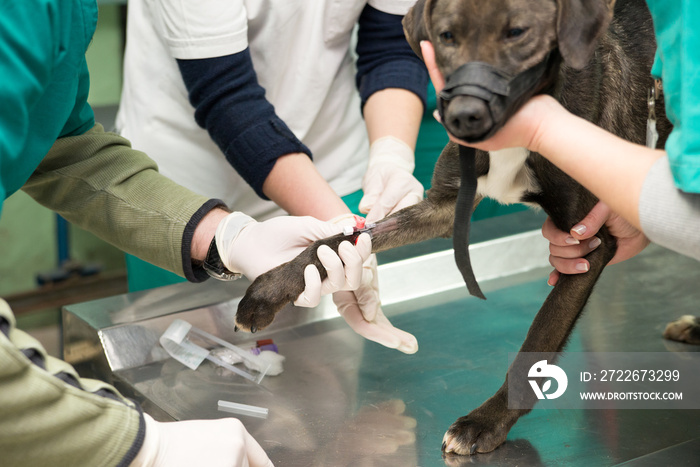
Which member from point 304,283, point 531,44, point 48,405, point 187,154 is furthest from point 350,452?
point 187,154

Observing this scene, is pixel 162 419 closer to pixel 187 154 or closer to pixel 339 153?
pixel 187 154

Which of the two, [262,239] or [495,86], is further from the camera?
[262,239]

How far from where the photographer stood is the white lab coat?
76.8 inches

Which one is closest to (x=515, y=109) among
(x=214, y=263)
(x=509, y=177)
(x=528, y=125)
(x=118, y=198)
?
(x=528, y=125)

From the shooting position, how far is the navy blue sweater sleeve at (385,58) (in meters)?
2.05

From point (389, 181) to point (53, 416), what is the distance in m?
1.06

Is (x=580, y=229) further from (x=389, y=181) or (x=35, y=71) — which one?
(x=35, y=71)

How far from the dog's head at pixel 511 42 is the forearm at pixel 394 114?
835 millimetres

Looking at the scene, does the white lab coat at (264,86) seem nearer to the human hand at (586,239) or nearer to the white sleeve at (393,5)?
the white sleeve at (393,5)

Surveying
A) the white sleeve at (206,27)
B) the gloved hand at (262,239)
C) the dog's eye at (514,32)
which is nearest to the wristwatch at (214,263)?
the gloved hand at (262,239)

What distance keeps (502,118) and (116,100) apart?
12.2 ft

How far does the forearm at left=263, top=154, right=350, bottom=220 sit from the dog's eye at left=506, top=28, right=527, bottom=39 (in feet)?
2.51

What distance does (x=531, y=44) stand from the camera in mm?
1063

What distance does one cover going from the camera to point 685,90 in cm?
80
